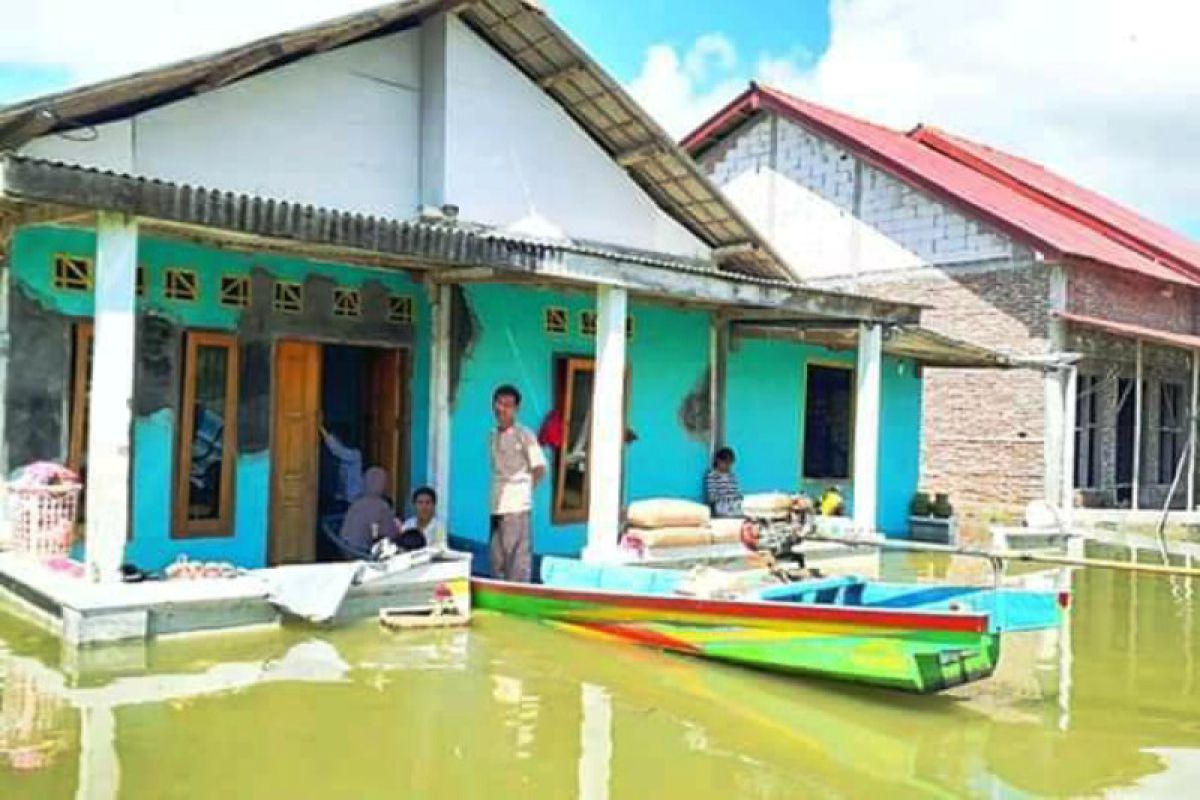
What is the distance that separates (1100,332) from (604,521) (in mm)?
12268

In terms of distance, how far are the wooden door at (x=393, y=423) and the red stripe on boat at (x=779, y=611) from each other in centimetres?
250

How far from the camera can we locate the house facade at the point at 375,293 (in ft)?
27.2

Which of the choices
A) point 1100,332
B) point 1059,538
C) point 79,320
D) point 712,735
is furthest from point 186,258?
point 1100,332

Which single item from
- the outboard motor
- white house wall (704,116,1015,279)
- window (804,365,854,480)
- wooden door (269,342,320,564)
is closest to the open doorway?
wooden door (269,342,320,564)

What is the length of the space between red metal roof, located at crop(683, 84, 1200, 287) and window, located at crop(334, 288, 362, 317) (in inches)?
453

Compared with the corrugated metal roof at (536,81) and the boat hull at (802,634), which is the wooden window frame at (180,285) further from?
the boat hull at (802,634)

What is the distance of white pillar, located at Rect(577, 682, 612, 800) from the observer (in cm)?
514

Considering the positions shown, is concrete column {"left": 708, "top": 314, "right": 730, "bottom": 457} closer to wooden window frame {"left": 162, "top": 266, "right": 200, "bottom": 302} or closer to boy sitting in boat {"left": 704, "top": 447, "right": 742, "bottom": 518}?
boy sitting in boat {"left": 704, "top": 447, "right": 742, "bottom": 518}

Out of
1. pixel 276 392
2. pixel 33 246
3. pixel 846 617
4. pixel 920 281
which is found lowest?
pixel 846 617

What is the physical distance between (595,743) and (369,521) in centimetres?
422

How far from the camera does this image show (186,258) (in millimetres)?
9258

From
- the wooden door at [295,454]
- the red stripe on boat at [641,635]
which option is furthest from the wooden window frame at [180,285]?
the red stripe on boat at [641,635]

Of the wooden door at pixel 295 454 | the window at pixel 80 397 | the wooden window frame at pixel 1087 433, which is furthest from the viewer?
the wooden window frame at pixel 1087 433

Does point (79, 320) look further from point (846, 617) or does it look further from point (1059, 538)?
point (1059, 538)
